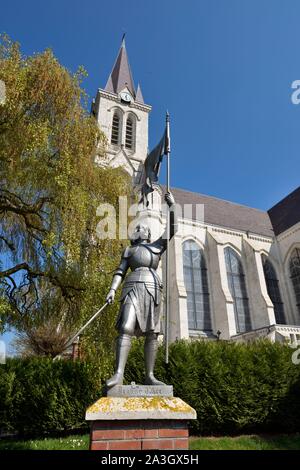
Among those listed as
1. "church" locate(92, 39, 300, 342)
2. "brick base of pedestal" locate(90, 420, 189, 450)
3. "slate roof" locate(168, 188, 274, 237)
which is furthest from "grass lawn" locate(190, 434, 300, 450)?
"slate roof" locate(168, 188, 274, 237)

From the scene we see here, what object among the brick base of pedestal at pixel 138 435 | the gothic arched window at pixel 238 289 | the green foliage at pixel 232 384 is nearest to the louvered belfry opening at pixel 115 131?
the gothic arched window at pixel 238 289

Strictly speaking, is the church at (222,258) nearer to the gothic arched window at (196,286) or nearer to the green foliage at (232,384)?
the gothic arched window at (196,286)

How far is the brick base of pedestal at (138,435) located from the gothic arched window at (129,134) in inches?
1095

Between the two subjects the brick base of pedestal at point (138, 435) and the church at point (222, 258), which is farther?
the church at point (222, 258)

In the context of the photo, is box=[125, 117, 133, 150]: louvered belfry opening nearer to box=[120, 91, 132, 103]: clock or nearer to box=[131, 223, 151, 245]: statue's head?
box=[120, 91, 132, 103]: clock

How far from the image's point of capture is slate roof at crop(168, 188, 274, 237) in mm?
25938

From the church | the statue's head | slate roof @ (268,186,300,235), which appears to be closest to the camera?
the statue's head

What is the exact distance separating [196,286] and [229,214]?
9.36 metres

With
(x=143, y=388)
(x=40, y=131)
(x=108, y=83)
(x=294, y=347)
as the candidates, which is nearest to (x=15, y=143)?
(x=40, y=131)

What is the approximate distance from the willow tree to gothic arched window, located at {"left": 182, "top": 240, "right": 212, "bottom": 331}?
44.1 ft

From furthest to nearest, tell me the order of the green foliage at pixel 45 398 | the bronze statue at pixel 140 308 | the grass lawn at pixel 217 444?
the green foliage at pixel 45 398, the grass lawn at pixel 217 444, the bronze statue at pixel 140 308

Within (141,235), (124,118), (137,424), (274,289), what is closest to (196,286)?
(274,289)

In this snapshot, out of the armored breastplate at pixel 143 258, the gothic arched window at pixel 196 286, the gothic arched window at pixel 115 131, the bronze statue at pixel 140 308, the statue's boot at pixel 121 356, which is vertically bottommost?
the statue's boot at pixel 121 356

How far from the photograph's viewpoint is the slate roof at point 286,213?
26078 mm
